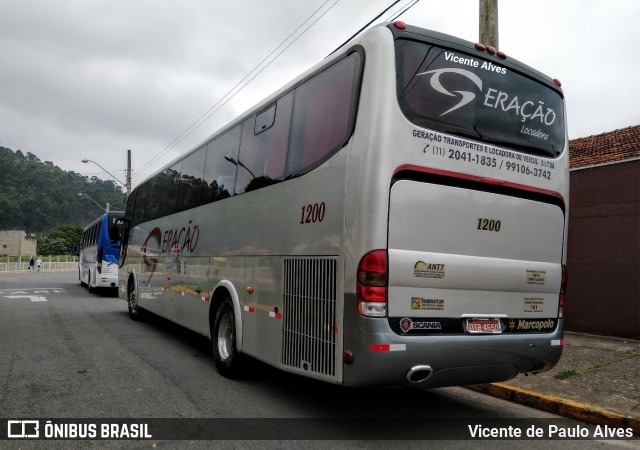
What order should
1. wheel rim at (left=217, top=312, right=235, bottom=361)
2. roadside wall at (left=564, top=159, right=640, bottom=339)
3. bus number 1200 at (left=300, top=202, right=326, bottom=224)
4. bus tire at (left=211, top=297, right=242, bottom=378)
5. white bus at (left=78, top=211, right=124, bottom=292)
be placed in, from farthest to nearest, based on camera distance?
white bus at (left=78, top=211, right=124, bottom=292), roadside wall at (left=564, top=159, right=640, bottom=339), wheel rim at (left=217, top=312, right=235, bottom=361), bus tire at (left=211, top=297, right=242, bottom=378), bus number 1200 at (left=300, top=202, right=326, bottom=224)

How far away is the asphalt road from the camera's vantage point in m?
4.68

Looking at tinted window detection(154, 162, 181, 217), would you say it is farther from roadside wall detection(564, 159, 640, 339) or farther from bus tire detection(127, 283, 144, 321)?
roadside wall detection(564, 159, 640, 339)

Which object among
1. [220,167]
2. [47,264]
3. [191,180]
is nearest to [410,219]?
[220,167]

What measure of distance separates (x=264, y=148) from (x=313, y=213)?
175cm

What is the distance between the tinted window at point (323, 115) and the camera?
15.7 feet

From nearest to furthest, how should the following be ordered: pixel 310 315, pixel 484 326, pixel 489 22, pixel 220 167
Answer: pixel 484 326 → pixel 310 315 → pixel 220 167 → pixel 489 22

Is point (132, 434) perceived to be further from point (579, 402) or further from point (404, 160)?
point (579, 402)

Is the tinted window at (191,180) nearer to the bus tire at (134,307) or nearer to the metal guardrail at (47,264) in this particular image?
the bus tire at (134,307)

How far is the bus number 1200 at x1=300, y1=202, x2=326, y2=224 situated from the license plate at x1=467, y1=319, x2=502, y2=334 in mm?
1663

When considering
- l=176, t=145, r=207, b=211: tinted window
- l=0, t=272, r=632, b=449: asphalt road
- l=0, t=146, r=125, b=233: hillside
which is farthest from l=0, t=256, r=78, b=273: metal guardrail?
l=0, t=272, r=632, b=449: asphalt road

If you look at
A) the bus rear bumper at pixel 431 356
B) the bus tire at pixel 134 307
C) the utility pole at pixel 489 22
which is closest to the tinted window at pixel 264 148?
the bus rear bumper at pixel 431 356

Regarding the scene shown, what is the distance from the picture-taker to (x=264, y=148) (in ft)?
21.0

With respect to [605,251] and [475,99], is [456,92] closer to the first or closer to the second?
[475,99]

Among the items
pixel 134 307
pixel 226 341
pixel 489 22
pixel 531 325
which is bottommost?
pixel 134 307
